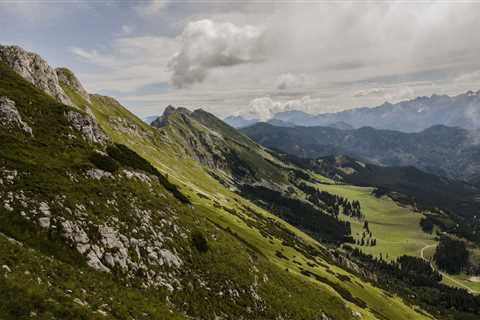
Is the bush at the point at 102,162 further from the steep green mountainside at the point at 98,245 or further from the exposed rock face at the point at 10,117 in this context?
the exposed rock face at the point at 10,117

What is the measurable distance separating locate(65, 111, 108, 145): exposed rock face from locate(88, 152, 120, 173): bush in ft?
23.2

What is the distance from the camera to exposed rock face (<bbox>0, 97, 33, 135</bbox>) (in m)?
42.7

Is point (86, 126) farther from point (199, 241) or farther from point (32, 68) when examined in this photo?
point (32, 68)

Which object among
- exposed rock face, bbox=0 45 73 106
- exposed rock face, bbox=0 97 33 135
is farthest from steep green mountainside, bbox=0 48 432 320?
exposed rock face, bbox=0 45 73 106

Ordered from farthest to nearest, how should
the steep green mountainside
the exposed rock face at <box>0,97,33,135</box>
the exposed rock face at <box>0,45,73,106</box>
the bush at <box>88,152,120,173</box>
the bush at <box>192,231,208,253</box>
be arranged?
the exposed rock face at <box>0,45,73,106</box> < the bush at <box>192,231,208,253</box> < the bush at <box>88,152,120,173</box> < the exposed rock face at <box>0,97,33,135</box> < the steep green mountainside

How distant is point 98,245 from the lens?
111ft

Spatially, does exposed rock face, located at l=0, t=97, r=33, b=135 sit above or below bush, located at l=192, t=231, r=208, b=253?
above

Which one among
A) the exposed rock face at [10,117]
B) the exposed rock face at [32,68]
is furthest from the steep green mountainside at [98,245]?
the exposed rock face at [32,68]

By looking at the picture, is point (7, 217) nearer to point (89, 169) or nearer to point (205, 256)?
point (89, 169)

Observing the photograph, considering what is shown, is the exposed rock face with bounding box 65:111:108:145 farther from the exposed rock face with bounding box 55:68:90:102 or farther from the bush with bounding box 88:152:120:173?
the exposed rock face with bounding box 55:68:90:102

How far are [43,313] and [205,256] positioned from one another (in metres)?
27.7

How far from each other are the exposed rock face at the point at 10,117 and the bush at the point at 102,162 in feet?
28.8

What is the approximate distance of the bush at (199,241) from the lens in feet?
153

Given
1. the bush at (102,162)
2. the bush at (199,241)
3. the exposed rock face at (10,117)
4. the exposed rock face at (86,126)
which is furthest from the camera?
the exposed rock face at (86,126)
